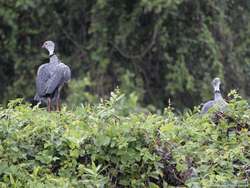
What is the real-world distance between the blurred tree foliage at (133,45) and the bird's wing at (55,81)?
4813 millimetres

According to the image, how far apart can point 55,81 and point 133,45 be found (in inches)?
223

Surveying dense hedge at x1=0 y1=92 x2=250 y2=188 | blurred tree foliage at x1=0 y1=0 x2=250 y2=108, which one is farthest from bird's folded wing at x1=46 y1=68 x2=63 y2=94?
blurred tree foliage at x1=0 y1=0 x2=250 y2=108

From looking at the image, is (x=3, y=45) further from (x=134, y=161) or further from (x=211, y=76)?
(x=134, y=161)

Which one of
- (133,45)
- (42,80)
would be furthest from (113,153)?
(133,45)

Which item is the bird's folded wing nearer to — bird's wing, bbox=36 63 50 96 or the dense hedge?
bird's wing, bbox=36 63 50 96

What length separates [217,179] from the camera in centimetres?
492

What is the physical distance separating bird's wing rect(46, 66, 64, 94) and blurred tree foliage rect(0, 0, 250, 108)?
189 inches

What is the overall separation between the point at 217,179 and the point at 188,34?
9716 millimetres

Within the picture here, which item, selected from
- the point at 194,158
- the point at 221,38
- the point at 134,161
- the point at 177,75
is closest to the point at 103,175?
the point at 134,161

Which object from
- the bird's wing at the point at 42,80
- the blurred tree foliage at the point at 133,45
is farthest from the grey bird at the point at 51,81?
the blurred tree foliage at the point at 133,45

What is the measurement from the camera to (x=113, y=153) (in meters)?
5.15

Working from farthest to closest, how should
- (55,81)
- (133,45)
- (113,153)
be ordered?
(133,45), (55,81), (113,153)

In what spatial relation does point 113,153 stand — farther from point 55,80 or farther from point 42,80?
point 42,80

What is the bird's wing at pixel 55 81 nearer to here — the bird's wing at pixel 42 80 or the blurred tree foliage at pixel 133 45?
the bird's wing at pixel 42 80
